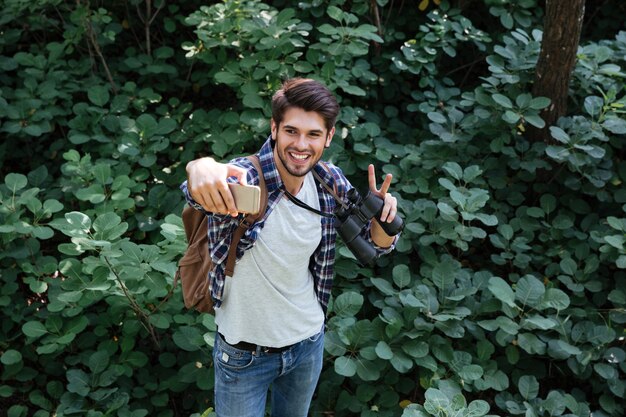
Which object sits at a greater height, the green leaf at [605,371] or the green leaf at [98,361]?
the green leaf at [605,371]

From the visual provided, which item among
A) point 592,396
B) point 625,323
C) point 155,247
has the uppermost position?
point 155,247

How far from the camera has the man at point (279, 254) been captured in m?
2.13

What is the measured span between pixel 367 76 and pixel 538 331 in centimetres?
176

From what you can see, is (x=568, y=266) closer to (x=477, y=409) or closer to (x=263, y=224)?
(x=477, y=409)

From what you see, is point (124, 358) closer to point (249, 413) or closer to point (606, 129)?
point (249, 413)

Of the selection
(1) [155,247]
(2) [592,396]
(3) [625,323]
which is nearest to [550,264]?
(3) [625,323]

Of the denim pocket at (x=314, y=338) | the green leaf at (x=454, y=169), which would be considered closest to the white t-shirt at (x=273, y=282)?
the denim pocket at (x=314, y=338)

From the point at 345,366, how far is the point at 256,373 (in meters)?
0.88

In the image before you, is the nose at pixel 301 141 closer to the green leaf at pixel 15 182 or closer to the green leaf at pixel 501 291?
the green leaf at pixel 501 291

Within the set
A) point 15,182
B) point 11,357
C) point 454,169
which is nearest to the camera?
point 11,357

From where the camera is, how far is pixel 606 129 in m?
4.07

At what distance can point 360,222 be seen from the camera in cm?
225

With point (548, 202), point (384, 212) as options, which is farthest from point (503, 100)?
point (384, 212)

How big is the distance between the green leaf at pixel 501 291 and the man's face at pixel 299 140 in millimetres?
1413
